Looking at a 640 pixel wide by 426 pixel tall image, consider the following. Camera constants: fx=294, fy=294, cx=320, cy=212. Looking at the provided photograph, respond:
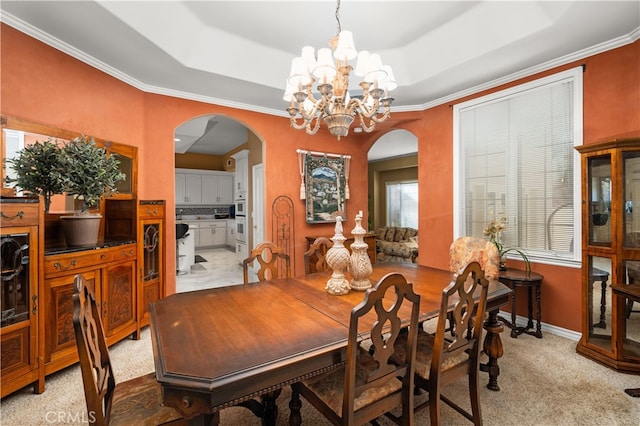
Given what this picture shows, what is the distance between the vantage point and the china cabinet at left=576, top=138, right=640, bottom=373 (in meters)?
2.38

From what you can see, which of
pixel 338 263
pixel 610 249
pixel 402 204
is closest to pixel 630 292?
pixel 610 249

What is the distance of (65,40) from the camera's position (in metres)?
2.54

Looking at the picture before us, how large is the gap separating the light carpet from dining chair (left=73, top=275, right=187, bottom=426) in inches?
27.3

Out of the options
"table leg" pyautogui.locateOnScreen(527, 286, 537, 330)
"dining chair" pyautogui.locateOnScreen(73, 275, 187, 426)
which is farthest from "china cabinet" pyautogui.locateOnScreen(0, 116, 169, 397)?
"table leg" pyautogui.locateOnScreen(527, 286, 537, 330)

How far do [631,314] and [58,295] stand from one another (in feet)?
14.9

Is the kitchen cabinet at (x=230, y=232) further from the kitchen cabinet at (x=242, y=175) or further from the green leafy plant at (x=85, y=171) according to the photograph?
the green leafy plant at (x=85, y=171)

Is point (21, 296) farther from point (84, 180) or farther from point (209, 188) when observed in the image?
point (209, 188)

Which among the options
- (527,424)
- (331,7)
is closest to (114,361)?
(527,424)

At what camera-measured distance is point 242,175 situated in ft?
21.9

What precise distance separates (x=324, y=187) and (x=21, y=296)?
369cm

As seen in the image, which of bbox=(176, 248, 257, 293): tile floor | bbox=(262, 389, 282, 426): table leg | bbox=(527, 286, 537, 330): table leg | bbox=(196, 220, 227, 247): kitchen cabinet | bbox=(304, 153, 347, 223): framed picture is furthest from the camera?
bbox=(196, 220, 227, 247): kitchen cabinet

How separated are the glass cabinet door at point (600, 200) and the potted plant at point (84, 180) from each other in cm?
418

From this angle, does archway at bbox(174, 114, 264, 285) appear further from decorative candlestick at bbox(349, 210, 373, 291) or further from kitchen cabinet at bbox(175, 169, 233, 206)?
decorative candlestick at bbox(349, 210, 373, 291)

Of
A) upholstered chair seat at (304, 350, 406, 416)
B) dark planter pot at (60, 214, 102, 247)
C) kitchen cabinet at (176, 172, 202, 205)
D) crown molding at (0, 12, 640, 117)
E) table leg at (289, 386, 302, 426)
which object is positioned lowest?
table leg at (289, 386, 302, 426)
